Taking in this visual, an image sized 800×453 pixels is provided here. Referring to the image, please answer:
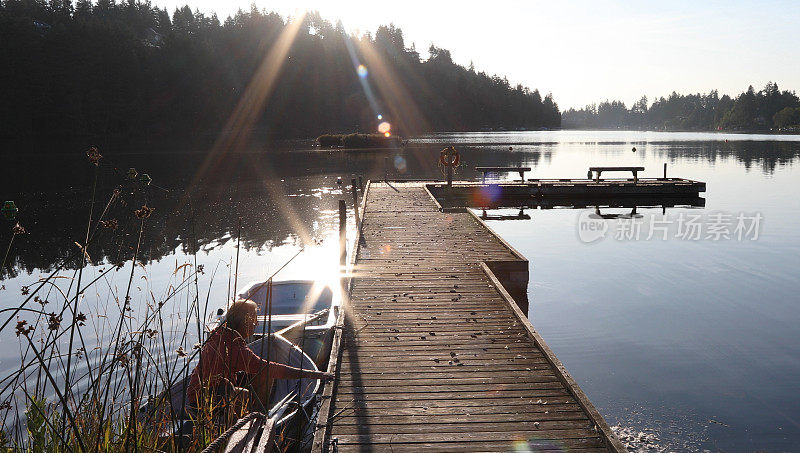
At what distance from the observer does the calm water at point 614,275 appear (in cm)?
779

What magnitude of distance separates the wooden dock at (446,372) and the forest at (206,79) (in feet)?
247

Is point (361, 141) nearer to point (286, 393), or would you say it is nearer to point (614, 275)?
point (614, 275)

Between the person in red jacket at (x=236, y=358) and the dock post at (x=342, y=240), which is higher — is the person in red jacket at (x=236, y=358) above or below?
above

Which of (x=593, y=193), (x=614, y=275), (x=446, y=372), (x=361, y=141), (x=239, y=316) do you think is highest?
(x=361, y=141)

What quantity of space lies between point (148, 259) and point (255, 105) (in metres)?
94.6

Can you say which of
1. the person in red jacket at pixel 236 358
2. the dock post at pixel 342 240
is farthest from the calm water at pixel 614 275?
the dock post at pixel 342 240

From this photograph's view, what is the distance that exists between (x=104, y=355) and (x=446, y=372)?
4.19 metres

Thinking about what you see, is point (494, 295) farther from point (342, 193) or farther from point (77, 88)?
point (77, 88)

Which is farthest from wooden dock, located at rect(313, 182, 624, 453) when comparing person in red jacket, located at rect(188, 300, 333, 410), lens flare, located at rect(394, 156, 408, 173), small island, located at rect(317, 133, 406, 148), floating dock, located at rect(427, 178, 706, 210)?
small island, located at rect(317, 133, 406, 148)

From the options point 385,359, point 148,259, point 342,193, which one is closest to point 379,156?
point 342,193

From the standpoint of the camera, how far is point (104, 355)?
23.2ft

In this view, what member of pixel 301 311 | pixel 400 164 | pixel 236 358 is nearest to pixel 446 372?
pixel 236 358

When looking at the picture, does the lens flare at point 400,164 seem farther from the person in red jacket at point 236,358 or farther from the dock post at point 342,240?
the person in red jacket at point 236,358

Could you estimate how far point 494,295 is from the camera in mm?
Result: 8977
